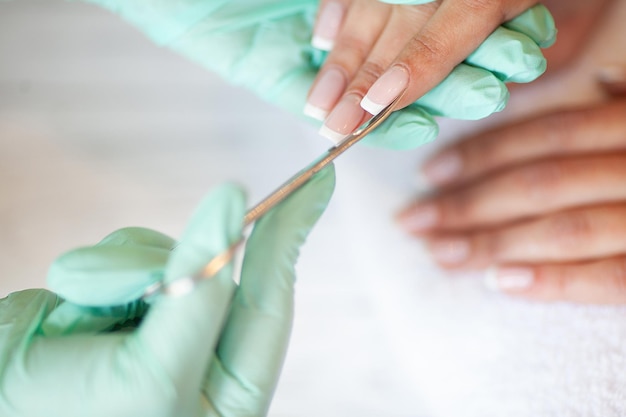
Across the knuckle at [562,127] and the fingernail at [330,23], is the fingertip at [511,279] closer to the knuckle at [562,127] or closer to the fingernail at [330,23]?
the knuckle at [562,127]

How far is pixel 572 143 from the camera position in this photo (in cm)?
88

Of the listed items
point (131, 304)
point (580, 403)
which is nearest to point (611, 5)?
point (580, 403)

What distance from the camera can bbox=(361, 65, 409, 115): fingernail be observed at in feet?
1.93

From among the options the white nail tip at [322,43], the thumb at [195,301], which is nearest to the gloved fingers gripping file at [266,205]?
the thumb at [195,301]

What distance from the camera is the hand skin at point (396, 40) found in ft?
2.01

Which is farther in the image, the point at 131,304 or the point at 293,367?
the point at 293,367

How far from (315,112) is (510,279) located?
390mm

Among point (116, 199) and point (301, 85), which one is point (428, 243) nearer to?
point (301, 85)

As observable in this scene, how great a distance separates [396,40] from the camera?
69cm

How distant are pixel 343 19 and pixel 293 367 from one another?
1.62 ft

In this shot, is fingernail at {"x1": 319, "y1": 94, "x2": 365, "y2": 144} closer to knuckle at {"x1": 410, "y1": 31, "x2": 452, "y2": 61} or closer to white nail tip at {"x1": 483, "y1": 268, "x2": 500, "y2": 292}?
knuckle at {"x1": 410, "y1": 31, "x2": 452, "y2": 61}

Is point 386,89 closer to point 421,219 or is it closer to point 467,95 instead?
point 467,95

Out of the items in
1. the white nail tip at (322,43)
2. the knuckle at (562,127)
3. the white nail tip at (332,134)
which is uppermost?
the white nail tip at (322,43)

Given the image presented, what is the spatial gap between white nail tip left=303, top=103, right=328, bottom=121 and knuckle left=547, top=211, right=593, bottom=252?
40 cm
